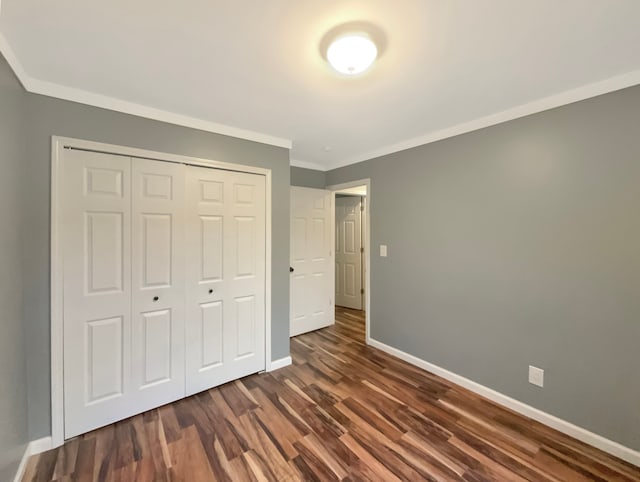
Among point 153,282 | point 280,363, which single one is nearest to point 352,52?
point 153,282

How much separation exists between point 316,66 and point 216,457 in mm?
2457

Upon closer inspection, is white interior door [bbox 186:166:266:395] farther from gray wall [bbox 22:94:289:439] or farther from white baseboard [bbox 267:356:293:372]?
gray wall [bbox 22:94:289:439]

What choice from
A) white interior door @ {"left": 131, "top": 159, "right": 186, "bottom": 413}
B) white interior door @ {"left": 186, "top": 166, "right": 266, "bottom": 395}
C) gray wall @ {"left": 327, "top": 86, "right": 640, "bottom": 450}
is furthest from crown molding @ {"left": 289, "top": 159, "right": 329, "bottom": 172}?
white interior door @ {"left": 131, "top": 159, "right": 186, "bottom": 413}

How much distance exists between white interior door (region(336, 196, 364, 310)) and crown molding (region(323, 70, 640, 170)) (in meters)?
1.78

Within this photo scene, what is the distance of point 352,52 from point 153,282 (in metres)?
2.09

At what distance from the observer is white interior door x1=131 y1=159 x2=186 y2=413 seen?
2.05 meters

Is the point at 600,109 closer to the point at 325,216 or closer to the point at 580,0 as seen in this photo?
the point at 580,0

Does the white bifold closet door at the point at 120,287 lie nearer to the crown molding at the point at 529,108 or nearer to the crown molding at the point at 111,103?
the crown molding at the point at 111,103

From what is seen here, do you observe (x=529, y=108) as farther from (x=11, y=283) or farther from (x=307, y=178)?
(x=11, y=283)

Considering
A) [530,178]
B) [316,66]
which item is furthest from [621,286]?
[316,66]

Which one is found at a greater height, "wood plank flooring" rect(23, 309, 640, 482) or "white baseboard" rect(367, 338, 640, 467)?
"white baseboard" rect(367, 338, 640, 467)

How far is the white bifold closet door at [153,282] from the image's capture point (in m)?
1.85

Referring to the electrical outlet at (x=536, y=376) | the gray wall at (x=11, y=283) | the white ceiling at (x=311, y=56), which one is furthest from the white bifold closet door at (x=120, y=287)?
the electrical outlet at (x=536, y=376)

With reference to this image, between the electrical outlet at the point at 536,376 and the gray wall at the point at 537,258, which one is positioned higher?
the gray wall at the point at 537,258
